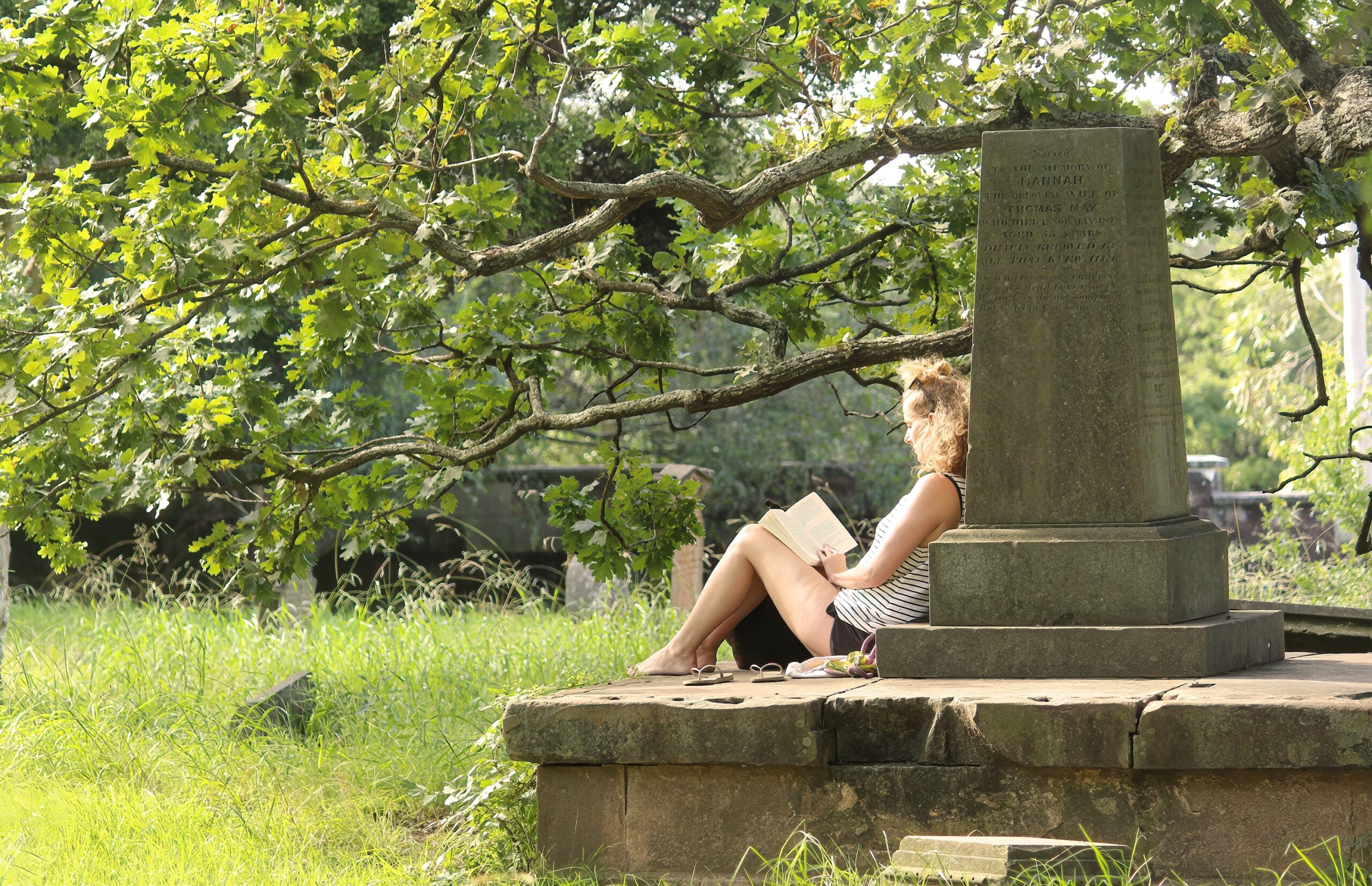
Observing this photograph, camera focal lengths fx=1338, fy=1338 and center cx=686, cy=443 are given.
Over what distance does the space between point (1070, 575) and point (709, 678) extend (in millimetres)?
1246

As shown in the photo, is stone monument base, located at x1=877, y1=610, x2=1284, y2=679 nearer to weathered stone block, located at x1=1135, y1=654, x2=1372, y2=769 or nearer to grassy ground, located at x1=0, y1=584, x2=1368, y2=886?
weathered stone block, located at x1=1135, y1=654, x2=1372, y2=769

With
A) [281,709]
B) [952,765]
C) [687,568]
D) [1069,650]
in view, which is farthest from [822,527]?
[687,568]

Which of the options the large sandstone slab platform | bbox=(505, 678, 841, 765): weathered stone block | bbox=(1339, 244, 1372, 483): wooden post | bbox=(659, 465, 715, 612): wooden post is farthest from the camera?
bbox=(1339, 244, 1372, 483): wooden post

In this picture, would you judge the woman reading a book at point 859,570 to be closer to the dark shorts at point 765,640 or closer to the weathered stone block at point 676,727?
the dark shorts at point 765,640

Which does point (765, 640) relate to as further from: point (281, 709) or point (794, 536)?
point (281, 709)

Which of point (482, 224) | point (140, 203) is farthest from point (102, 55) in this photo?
point (482, 224)

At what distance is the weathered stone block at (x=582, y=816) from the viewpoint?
398 centimetres

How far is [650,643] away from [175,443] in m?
2.92

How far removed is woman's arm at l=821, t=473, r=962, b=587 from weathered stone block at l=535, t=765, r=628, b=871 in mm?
1174

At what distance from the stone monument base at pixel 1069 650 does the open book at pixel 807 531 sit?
0.78 metres

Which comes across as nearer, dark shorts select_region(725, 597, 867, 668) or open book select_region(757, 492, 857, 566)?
open book select_region(757, 492, 857, 566)

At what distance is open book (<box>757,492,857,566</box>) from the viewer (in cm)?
500

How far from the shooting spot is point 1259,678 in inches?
152

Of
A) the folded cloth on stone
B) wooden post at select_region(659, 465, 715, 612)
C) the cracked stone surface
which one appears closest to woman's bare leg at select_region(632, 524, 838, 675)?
the folded cloth on stone
